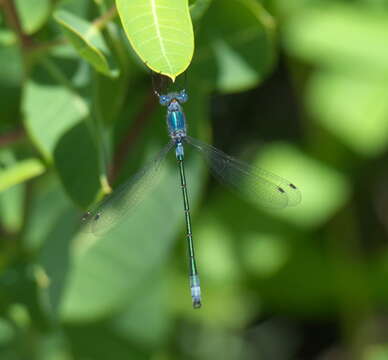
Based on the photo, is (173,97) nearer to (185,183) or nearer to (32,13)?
(185,183)

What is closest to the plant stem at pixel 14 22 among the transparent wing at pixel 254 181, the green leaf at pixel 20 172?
the green leaf at pixel 20 172

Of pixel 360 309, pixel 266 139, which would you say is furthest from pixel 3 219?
pixel 360 309

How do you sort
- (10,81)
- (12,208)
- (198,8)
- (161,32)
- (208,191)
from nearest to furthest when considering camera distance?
1. (161,32)
2. (198,8)
3. (10,81)
4. (12,208)
5. (208,191)

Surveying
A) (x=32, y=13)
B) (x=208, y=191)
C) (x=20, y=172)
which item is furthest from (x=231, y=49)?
(x=208, y=191)

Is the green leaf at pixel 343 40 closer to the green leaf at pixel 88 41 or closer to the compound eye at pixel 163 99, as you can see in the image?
the compound eye at pixel 163 99

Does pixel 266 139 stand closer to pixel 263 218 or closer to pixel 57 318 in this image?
pixel 263 218

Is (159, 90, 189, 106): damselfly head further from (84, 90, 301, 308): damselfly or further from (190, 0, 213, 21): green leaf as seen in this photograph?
(190, 0, 213, 21): green leaf
